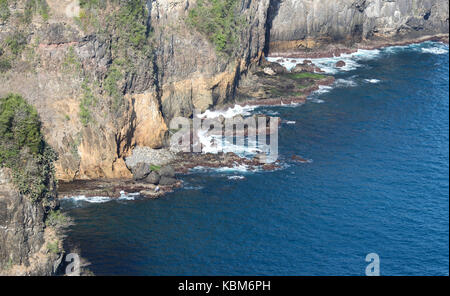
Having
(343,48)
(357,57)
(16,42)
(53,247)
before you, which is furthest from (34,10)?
(343,48)

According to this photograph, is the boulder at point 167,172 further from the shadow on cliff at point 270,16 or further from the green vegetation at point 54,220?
the shadow on cliff at point 270,16

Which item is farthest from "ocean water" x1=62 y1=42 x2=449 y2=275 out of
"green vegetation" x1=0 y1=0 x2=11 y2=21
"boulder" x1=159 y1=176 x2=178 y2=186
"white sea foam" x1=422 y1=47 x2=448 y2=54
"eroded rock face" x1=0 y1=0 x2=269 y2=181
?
"white sea foam" x1=422 y1=47 x2=448 y2=54

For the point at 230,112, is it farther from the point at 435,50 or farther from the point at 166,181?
the point at 435,50

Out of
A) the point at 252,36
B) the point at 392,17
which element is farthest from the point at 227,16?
the point at 392,17

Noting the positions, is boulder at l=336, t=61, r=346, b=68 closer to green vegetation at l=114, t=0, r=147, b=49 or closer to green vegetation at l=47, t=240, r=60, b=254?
green vegetation at l=114, t=0, r=147, b=49
